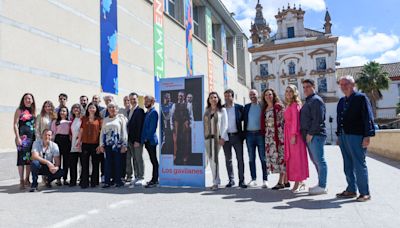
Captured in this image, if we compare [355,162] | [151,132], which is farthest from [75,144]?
[355,162]

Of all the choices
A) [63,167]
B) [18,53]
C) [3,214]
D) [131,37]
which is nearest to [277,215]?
[3,214]

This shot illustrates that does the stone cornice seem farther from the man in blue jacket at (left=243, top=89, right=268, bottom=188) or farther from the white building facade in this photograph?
the man in blue jacket at (left=243, top=89, right=268, bottom=188)

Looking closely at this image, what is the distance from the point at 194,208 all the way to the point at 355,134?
2.86 meters

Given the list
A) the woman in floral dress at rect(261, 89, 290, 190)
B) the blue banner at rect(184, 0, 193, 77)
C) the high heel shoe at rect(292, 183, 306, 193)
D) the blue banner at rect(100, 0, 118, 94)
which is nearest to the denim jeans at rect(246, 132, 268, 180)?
the woman in floral dress at rect(261, 89, 290, 190)

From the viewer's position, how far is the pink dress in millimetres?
6625

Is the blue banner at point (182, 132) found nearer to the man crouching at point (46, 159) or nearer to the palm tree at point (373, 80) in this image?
the man crouching at point (46, 159)

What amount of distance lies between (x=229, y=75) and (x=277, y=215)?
98.3 ft

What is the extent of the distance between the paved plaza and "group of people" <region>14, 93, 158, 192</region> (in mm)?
437

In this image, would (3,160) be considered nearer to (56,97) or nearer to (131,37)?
(56,97)

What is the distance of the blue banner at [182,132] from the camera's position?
24.5 ft

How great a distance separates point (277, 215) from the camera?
488 cm

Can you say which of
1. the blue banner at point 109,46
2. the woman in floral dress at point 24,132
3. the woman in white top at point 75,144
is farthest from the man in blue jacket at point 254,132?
the blue banner at point 109,46

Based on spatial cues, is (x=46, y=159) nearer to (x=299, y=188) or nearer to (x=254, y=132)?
(x=254, y=132)

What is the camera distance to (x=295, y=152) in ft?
21.9
